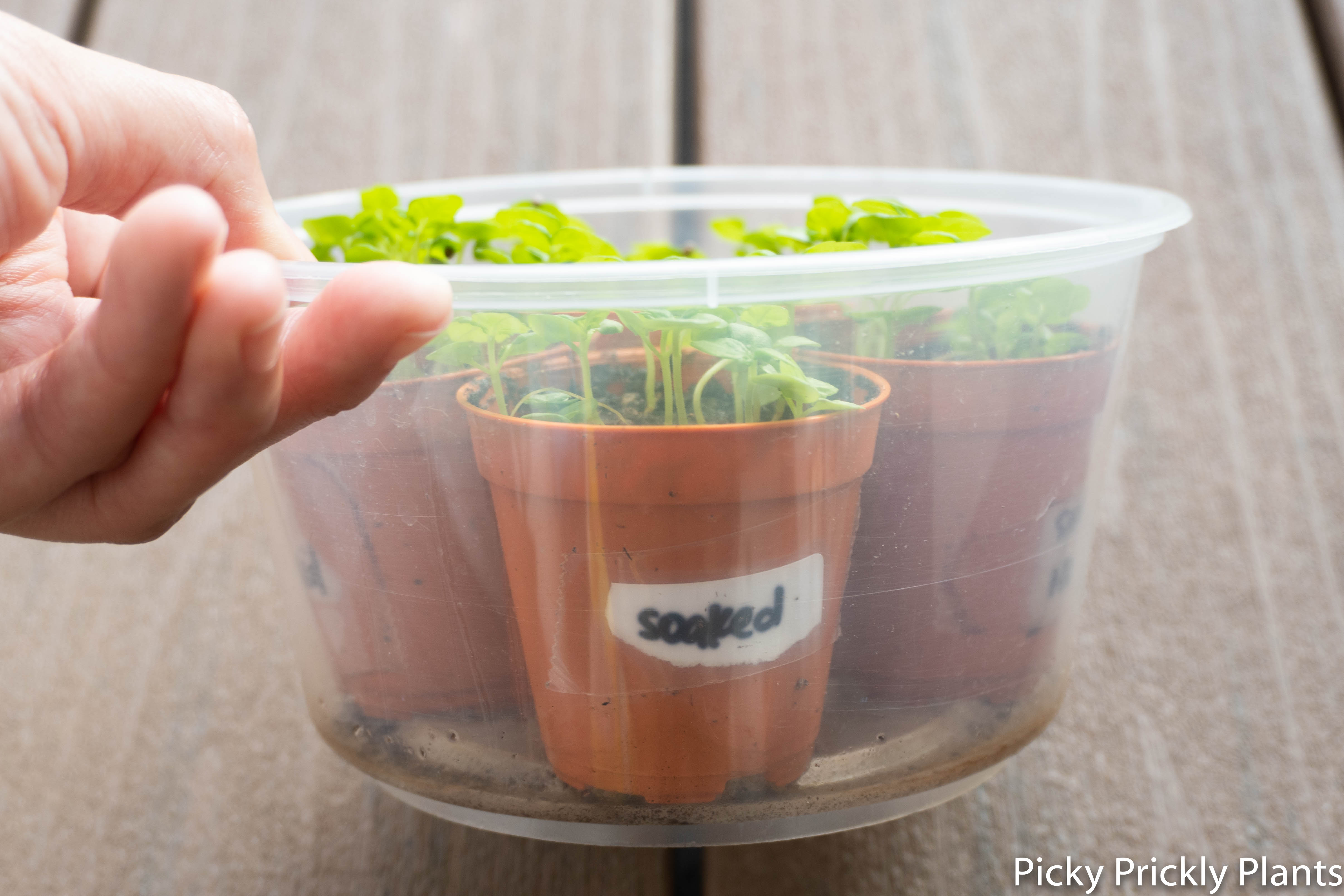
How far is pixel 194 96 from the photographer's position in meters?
0.32

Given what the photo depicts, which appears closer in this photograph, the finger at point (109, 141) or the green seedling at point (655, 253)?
the finger at point (109, 141)

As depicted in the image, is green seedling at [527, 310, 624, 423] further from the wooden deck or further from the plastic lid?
the wooden deck

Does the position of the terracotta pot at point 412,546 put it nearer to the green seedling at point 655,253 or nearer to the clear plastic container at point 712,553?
the clear plastic container at point 712,553

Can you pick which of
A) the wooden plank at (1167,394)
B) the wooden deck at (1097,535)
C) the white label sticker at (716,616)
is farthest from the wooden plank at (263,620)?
the white label sticker at (716,616)

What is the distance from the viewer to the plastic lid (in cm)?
30

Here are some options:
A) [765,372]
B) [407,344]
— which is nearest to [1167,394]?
[765,372]

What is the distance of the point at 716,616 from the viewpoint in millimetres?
338

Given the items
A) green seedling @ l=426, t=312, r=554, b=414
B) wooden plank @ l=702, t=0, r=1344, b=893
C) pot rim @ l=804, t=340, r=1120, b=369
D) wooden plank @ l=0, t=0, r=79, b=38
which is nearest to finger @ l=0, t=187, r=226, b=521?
green seedling @ l=426, t=312, r=554, b=414

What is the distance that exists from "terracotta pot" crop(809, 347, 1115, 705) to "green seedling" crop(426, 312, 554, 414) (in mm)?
109

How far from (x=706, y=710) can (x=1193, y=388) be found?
0.48 m

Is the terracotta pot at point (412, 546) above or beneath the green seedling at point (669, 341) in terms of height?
beneath

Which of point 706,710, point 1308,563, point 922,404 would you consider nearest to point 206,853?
point 706,710

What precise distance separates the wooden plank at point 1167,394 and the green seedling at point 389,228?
0.31m

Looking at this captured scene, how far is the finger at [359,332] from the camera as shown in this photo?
25cm
